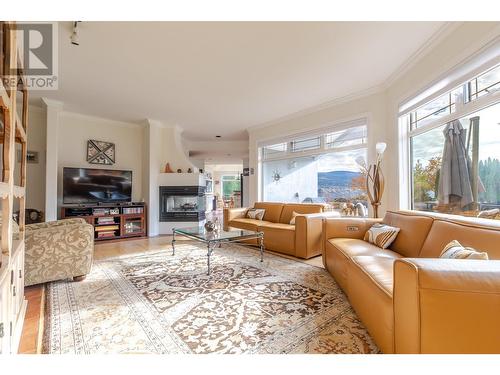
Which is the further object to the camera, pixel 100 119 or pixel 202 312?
pixel 100 119

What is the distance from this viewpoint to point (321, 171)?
15.5 feet

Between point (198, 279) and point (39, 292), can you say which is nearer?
point (39, 292)

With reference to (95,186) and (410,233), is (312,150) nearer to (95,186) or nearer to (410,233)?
(410,233)

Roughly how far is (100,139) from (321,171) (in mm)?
4590

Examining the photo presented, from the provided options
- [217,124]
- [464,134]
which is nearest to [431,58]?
[464,134]

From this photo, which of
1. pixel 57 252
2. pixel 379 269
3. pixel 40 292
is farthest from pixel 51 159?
pixel 379 269

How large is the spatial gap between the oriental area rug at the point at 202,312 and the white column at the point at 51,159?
213 cm

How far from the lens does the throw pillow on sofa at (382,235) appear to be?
89.0 inches

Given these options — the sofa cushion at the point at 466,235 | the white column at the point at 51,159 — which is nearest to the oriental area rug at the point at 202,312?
the sofa cushion at the point at 466,235

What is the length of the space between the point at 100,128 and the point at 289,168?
411cm

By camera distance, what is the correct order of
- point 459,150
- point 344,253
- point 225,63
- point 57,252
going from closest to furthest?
point 344,253 < point 57,252 < point 459,150 < point 225,63

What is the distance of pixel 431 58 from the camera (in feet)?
8.55
